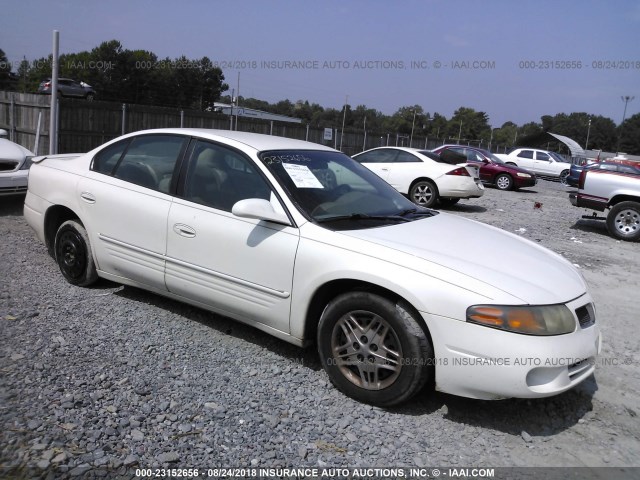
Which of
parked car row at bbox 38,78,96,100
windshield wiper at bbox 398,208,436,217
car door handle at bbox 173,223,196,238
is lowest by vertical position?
car door handle at bbox 173,223,196,238

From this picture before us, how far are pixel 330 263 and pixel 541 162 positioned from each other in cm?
2545

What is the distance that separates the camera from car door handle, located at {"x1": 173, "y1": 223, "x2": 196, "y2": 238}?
4062 mm

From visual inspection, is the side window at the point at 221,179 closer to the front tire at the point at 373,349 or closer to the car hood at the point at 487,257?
the car hood at the point at 487,257

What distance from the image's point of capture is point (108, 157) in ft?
16.1

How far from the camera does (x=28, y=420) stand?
9.66 feet

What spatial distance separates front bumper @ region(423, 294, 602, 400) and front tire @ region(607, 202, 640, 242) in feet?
29.1

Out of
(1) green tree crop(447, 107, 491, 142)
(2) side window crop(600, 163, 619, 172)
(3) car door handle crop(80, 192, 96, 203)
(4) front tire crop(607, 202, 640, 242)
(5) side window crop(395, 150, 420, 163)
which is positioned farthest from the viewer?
(1) green tree crop(447, 107, 491, 142)

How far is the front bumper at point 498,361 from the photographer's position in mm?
3016

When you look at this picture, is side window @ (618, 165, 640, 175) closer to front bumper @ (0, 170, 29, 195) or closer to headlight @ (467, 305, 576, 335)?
headlight @ (467, 305, 576, 335)

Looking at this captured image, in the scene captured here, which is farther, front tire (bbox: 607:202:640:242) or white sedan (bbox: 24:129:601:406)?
front tire (bbox: 607:202:640:242)

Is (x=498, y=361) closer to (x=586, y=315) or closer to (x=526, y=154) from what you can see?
(x=586, y=315)

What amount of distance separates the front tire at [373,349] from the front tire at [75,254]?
2427mm

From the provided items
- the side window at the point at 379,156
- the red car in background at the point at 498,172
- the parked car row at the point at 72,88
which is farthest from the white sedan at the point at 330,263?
the parked car row at the point at 72,88

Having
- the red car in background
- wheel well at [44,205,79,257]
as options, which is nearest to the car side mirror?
wheel well at [44,205,79,257]
